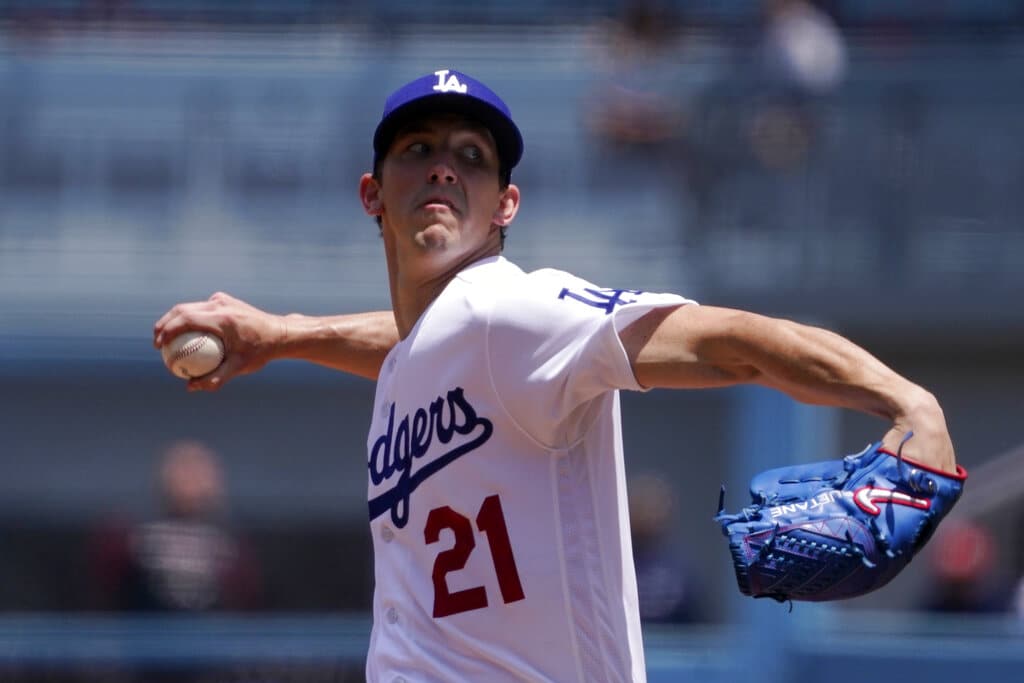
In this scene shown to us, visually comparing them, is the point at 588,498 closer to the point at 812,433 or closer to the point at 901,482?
the point at 901,482

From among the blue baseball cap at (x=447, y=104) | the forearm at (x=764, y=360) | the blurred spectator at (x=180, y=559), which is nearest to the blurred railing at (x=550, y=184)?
the blurred spectator at (x=180, y=559)

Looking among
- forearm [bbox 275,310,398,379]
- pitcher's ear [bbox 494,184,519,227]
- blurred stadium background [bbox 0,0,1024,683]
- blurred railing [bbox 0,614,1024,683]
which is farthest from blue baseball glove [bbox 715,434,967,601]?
blurred stadium background [bbox 0,0,1024,683]

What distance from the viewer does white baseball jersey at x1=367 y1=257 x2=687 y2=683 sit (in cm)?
280

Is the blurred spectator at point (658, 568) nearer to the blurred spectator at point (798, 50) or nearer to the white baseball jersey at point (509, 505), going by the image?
the blurred spectator at point (798, 50)

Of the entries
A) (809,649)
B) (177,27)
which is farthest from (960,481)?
(177,27)

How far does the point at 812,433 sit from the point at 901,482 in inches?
152

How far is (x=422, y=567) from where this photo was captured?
2.98 m

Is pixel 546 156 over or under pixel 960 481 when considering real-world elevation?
over

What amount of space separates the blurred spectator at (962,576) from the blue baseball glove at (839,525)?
492 centimetres

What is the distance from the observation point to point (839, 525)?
97.7 inches

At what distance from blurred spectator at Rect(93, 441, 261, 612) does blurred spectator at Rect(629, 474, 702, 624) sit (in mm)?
1712

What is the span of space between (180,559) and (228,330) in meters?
3.56

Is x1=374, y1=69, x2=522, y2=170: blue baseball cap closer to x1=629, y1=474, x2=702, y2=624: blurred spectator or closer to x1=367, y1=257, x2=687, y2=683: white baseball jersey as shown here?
x1=367, y1=257, x2=687, y2=683: white baseball jersey

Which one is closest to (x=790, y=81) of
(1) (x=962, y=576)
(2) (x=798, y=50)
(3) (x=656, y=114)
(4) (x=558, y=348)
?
(2) (x=798, y=50)
